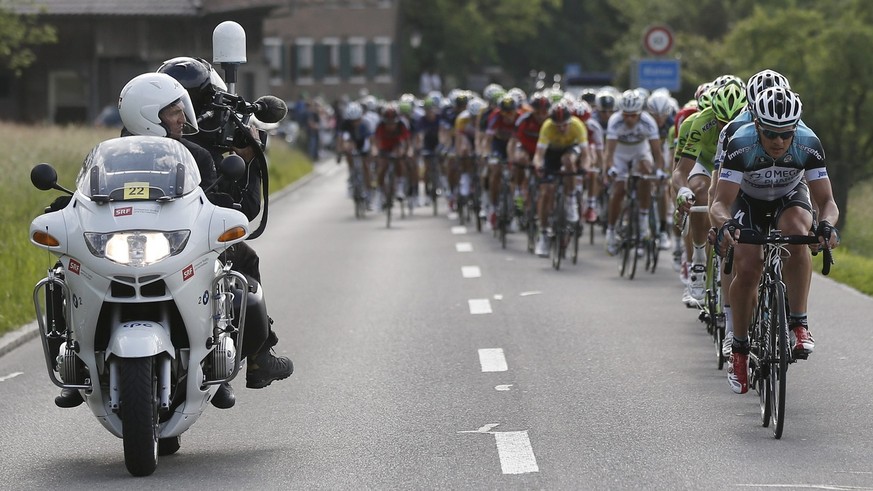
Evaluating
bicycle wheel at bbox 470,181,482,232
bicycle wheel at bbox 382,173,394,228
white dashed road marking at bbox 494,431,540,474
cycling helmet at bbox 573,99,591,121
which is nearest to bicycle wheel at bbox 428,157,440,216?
bicycle wheel at bbox 382,173,394,228

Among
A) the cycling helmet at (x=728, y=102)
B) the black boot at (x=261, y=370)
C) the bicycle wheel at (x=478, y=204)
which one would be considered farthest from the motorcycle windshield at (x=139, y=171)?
the bicycle wheel at (x=478, y=204)

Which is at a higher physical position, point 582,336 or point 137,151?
point 137,151

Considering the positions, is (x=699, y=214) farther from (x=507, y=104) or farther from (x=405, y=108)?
(x=405, y=108)

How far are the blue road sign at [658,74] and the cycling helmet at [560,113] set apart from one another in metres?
13.0

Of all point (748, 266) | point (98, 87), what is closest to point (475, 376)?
point (748, 266)

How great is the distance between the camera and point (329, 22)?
87625 mm

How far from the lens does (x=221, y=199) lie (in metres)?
8.13

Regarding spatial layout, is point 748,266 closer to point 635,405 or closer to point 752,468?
point 635,405

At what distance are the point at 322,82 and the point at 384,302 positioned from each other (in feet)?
239

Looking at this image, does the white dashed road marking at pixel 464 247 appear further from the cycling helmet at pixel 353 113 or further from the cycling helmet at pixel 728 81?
the cycling helmet at pixel 728 81

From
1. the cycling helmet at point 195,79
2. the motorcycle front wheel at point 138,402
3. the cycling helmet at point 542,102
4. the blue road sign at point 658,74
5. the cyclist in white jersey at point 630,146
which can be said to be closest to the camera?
the motorcycle front wheel at point 138,402

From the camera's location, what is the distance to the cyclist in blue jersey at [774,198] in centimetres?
856

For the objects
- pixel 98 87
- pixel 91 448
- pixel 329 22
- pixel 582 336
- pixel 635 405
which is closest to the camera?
pixel 91 448

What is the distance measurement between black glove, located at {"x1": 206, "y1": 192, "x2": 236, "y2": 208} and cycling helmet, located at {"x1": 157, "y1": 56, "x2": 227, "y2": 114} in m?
0.82
